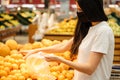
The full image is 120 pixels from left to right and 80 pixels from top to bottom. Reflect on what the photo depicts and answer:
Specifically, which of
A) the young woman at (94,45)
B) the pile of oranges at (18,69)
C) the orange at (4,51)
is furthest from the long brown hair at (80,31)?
the orange at (4,51)

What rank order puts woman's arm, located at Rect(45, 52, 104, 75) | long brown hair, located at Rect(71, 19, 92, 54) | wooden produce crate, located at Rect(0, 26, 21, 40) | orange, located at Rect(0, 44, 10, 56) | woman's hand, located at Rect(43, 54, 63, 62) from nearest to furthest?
woman's arm, located at Rect(45, 52, 104, 75), woman's hand, located at Rect(43, 54, 63, 62), long brown hair, located at Rect(71, 19, 92, 54), orange, located at Rect(0, 44, 10, 56), wooden produce crate, located at Rect(0, 26, 21, 40)

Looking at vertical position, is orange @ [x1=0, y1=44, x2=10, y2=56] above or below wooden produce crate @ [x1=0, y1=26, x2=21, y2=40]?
above

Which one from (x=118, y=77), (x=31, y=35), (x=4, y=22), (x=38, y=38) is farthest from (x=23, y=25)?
(x=118, y=77)

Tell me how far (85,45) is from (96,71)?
Result: 225 millimetres

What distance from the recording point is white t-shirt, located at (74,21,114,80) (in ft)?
7.23

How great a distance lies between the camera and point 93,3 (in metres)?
2.20

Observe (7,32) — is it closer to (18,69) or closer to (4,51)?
(4,51)

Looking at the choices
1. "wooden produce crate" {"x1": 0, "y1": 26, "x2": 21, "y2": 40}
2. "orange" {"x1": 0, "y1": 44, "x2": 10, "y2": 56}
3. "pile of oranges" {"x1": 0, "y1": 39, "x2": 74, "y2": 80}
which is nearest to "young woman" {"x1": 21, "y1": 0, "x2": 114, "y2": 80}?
"pile of oranges" {"x1": 0, "y1": 39, "x2": 74, "y2": 80}

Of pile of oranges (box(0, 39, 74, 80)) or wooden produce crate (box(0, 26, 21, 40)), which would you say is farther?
wooden produce crate (box(0, 26, 21, 40))

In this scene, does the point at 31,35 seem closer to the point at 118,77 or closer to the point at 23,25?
the point at 23,25

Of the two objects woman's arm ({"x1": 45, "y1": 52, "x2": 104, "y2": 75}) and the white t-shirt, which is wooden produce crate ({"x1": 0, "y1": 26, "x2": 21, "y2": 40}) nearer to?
the white t-shirt

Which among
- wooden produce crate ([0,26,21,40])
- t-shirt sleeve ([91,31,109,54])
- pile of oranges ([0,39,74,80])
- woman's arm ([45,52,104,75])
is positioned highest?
t-shirt sleeve ([91,31,109,54])

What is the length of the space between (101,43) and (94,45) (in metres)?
0.05

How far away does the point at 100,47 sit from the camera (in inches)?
86.1
